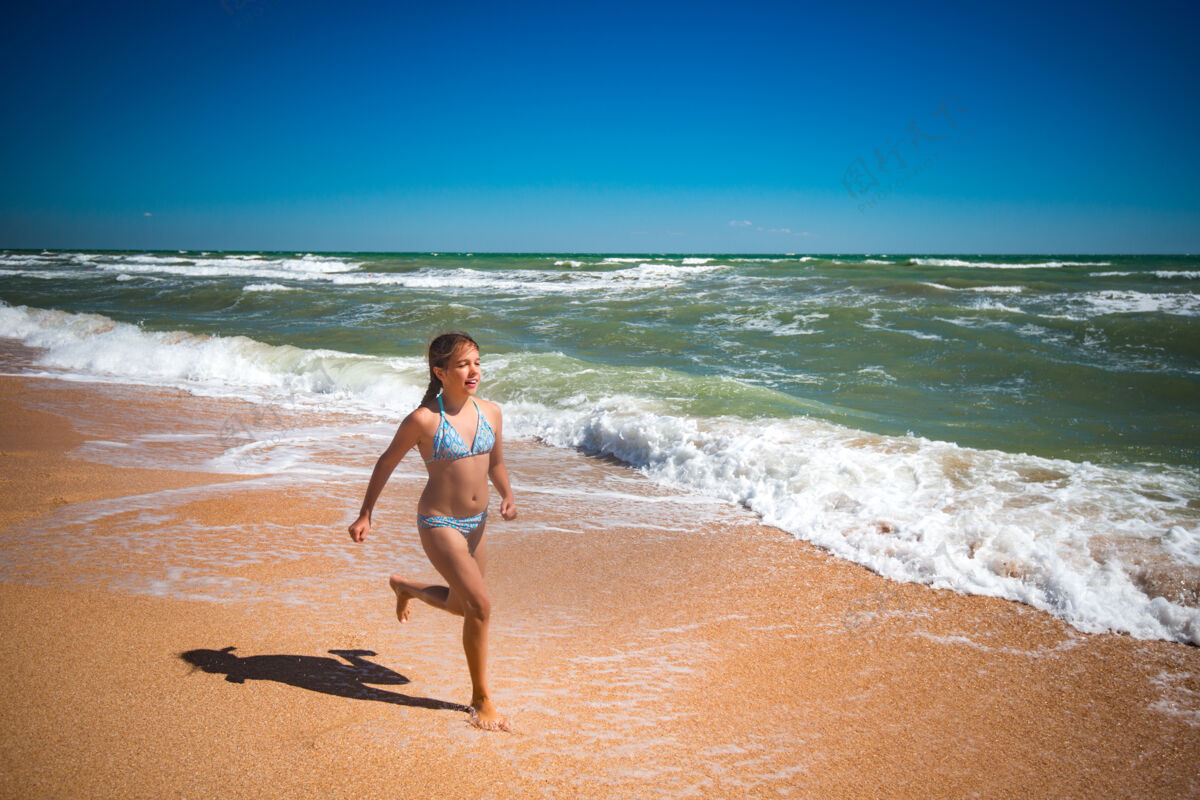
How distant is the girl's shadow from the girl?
0.36 meters

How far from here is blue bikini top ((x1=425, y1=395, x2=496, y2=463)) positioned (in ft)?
8.88

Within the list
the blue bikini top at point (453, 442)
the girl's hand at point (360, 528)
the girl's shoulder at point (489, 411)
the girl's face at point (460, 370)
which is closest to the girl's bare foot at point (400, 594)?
the girl's hand at point (360, 528)

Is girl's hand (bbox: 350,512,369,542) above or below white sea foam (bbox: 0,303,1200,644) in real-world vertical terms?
above

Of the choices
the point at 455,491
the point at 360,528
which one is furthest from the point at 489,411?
the point at 360,528

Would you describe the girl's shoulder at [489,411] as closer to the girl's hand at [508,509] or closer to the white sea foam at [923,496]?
the girl's hand at [508,509]

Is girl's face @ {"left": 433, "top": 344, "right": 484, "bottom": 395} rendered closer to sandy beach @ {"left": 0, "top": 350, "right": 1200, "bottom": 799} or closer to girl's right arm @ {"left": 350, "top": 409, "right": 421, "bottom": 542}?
girl's right arm @ {"left": 350, "top": 409, "right": 421, "bottom": 542}

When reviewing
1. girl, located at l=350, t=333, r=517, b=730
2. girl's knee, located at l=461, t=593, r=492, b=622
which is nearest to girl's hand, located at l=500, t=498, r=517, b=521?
girl, located at l=350, t=333, r=517, b=730

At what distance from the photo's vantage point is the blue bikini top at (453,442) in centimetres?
271

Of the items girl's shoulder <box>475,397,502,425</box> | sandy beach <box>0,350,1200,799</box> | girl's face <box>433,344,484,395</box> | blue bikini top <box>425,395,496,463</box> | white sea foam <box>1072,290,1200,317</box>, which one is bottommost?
sandy beach <box>0,350,1200,799</box>

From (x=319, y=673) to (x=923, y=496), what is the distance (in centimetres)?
417

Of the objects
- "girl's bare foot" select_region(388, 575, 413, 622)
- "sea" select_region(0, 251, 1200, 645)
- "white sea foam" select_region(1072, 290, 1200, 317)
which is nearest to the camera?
"girl's bare foot" select_region(388, 575, 413, 622)

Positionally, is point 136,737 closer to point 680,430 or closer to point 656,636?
point 656,636

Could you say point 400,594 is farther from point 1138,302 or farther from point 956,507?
point 1138,302

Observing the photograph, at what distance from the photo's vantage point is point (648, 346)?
1440 centimetres
